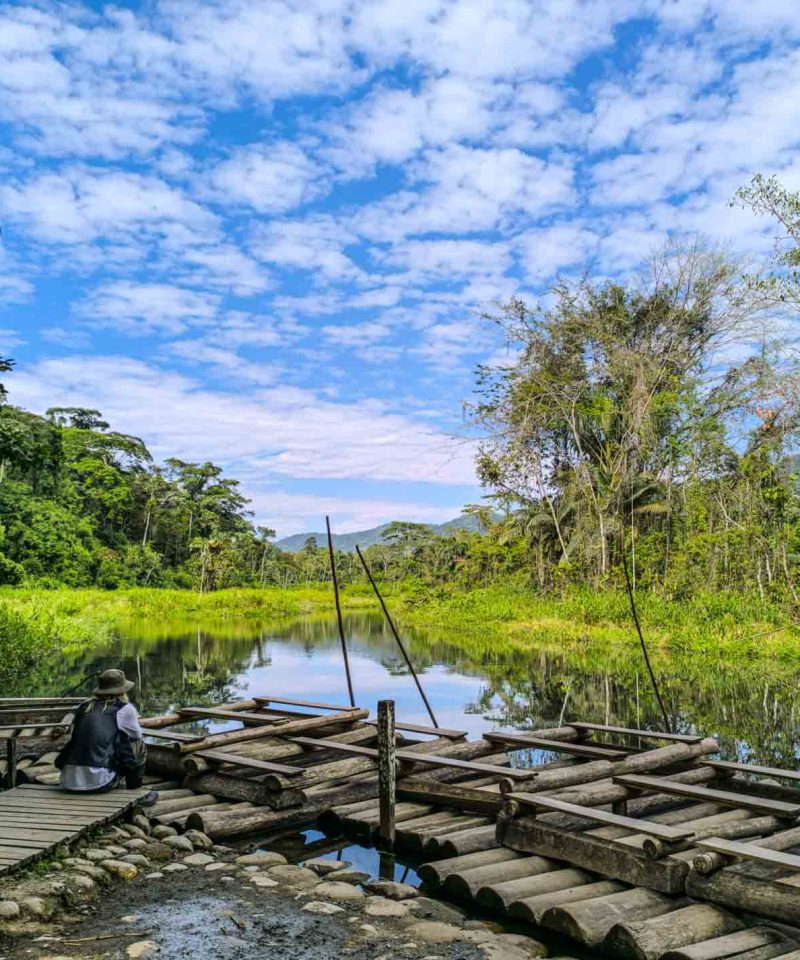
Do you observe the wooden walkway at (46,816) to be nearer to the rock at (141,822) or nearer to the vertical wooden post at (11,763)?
the rock at (141,822)

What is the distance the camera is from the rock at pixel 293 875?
609cm

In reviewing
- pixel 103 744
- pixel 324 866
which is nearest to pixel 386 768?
pixel 324 866

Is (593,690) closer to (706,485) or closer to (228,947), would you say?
(706,485)

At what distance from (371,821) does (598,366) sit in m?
24.0

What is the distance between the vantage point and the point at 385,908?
5.64 m

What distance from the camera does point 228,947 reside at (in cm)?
491

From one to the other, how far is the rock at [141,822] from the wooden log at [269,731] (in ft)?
3.69

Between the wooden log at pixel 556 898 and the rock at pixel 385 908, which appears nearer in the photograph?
the wooden log at pixel 556 898

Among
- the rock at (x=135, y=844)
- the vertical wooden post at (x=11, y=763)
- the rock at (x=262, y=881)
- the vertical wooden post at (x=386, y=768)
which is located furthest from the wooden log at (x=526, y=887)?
the vertical wooden post at (x=11, y=763)

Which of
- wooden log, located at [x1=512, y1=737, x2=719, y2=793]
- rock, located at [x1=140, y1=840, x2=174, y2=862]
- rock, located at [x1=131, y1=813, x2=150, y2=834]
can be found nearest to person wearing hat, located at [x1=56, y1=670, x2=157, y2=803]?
rock, located at [x1=131, y1=813, x2=150, y2=834]

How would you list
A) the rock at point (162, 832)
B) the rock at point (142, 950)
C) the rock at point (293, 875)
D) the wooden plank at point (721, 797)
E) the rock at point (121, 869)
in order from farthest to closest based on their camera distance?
the rock at point (162, 832) → the wooden plank at point (721, 797) → the rock at point (293, 875) → the rock at point (121, 869) → the rock at point (142, 950)

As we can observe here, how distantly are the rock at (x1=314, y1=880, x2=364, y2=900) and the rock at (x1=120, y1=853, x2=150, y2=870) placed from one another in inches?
50.8

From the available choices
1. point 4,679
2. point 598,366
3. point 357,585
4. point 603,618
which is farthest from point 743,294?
point 357,585

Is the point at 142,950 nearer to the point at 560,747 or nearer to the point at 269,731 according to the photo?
the point at 269,731
